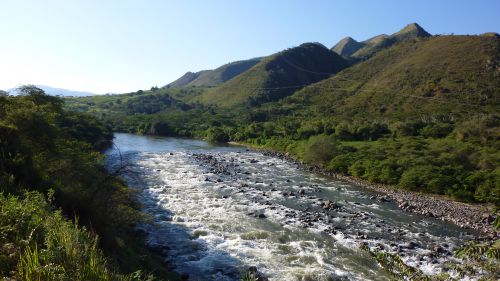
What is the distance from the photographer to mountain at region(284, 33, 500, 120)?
305 ft

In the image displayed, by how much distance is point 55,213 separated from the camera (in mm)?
10664

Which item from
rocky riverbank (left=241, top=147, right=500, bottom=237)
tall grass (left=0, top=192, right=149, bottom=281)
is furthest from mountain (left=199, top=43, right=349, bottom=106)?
tall grass (left=0, top=192, right=149, bottom=281)

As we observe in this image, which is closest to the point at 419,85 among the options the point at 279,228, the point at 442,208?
the point at 442,208

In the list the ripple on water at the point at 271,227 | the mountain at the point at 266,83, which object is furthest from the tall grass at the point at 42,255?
the mountain at the point at 266,83

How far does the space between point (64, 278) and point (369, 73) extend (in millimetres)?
143015

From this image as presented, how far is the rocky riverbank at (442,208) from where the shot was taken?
29.7 m

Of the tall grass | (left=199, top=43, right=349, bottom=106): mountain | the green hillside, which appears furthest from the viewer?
(left=199, top=43, right=349, bottom=106): mountain

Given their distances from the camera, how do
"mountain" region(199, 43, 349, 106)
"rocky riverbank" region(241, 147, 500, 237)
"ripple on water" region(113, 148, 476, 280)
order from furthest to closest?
"mountain" region(199, 43, 349, 106) → "rocky riverbank" region(241, 147, 500, 237) → "ripple on water" region(113, 148, 476, 280)

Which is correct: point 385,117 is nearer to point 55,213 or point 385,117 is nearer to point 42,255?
point 55,213

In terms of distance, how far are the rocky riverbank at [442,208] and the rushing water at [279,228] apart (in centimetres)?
148

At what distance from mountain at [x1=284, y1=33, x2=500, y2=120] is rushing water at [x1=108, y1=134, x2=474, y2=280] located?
177ft

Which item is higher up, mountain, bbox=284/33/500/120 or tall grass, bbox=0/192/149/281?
mountain, bbox=284/33/500/120

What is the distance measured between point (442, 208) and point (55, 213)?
3389 centimetres

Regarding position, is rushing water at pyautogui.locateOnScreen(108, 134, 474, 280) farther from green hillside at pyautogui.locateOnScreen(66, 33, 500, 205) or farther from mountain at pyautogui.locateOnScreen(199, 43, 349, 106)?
mountain at pyautogui.locateOnScreen(199, 43, 349, 106)
